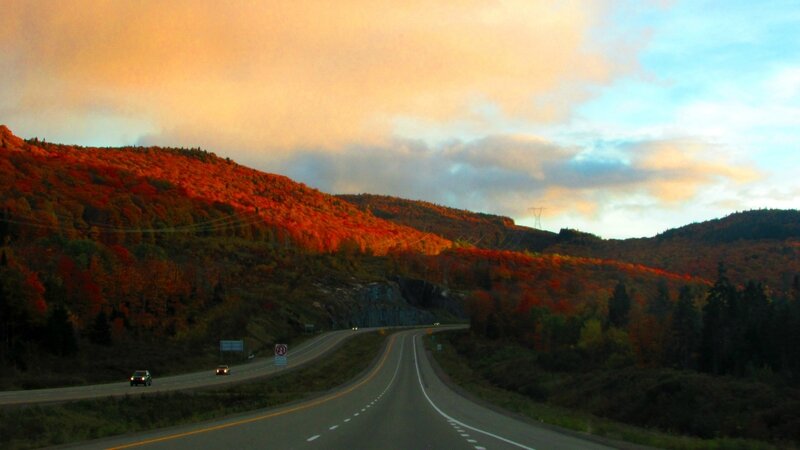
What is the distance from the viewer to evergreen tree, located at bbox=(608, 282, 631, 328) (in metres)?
127

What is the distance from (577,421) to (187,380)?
3976 centimetres

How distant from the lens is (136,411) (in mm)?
36250

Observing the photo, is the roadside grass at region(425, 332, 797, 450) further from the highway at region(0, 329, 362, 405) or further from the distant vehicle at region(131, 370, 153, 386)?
the distant vehicle at region(131, 370, 153, 386)

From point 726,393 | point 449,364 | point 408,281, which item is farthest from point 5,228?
point 726,393

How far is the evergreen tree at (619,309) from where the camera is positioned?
127m

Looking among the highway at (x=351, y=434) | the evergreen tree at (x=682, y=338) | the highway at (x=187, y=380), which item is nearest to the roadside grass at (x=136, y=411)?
the highway at (x=351, y=434)

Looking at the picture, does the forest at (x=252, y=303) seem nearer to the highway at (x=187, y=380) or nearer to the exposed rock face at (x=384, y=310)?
the exposed rock face at (x=384, y=310)

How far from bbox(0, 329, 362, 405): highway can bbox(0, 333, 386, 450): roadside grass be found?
100 inches

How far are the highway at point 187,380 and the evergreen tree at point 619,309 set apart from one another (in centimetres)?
4504

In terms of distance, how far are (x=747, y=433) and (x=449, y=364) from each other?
189ft

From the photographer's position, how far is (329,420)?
92.1ft

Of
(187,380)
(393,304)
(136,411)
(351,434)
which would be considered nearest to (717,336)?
(187,380)

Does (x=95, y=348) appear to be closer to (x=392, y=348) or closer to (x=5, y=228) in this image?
(x=392, y=348)

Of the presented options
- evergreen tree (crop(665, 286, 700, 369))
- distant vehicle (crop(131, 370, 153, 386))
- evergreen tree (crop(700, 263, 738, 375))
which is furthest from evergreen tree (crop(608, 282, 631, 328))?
distant vehicle (crop(131, 370, 153, 386))
